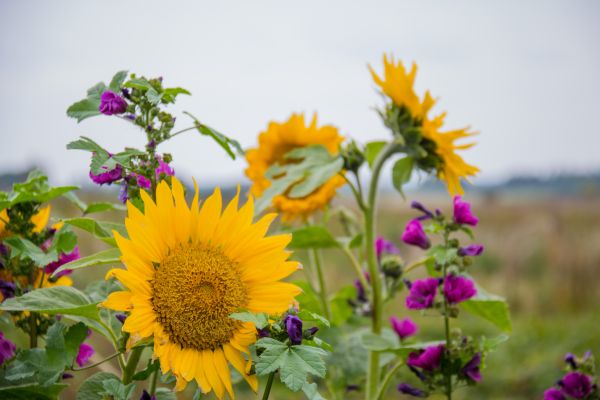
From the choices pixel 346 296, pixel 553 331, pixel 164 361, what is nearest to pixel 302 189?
pixel 346 296

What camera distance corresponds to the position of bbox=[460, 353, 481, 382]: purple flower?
100 cm

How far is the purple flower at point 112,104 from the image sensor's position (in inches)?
29.7

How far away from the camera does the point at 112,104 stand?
754 millimetres

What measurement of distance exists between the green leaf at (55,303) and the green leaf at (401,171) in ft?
1.87

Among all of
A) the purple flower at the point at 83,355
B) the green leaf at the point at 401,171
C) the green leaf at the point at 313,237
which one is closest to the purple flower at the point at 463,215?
the green leaf at the point at 401,171

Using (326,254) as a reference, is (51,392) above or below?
below

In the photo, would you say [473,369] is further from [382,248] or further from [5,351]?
[5,351]

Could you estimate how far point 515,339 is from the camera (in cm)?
416

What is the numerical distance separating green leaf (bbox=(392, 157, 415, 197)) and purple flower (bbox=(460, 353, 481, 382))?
0.31m

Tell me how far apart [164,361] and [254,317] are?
10 centimetres

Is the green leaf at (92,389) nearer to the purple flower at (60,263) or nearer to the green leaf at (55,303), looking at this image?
the green leaf at (55,303)

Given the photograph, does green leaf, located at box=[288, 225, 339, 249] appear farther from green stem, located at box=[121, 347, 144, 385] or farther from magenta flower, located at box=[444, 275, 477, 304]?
green stem, located at box=[121, 347, 144, 385]

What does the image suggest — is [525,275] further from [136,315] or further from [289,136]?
[136,315]

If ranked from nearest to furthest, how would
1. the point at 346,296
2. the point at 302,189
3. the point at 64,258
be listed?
the point at 64,258 < the point at 302,189 < the point at 346,296
